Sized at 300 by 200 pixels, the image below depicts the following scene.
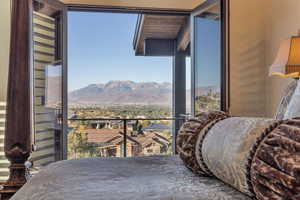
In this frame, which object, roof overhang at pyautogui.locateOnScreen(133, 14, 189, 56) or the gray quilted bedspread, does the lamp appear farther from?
roof overhang at pyautogui.locateOnScreen(133, 14, 189, 56)

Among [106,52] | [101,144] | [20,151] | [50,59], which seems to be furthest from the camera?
[106,52]

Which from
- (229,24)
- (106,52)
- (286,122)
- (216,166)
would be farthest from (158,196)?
(106,52)

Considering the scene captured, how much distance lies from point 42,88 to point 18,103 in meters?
1.35

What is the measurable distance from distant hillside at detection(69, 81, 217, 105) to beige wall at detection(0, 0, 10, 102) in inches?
125

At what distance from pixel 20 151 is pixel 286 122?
1.52 m

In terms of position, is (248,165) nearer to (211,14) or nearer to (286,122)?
(286,122)

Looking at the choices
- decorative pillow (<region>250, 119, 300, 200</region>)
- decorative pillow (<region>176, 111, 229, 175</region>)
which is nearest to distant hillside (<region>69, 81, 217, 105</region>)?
decorative pillow (<region>176, 111, 229, 175</region>)

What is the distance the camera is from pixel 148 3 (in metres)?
3.42

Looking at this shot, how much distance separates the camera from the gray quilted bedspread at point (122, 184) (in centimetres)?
86

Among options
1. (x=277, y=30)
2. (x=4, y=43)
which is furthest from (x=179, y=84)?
(x=4, y=43)

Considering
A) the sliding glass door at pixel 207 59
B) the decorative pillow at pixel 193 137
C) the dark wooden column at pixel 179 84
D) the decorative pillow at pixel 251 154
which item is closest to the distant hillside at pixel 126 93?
the dark wooden column at pixel 179 84

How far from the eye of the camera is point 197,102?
11.9 ft

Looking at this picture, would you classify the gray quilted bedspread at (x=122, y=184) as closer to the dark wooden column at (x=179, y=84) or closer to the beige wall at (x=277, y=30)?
the beige wall at (x=277, y=30)

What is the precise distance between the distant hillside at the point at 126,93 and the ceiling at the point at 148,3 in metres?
2.98
